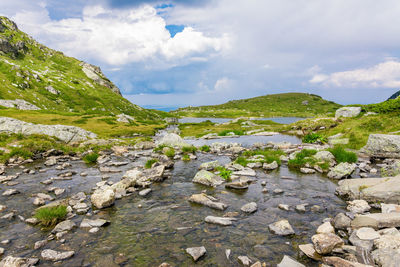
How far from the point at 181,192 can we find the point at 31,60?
229755 millimetres

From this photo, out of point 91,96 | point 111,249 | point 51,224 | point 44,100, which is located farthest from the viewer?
point 91,96

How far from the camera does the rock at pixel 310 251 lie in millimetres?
8711

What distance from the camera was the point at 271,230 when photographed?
35.8ft

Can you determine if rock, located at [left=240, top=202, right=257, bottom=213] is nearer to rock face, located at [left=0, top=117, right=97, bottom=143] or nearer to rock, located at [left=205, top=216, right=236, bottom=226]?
rock, located at [left=205, top=216, right=236, bottom=226]

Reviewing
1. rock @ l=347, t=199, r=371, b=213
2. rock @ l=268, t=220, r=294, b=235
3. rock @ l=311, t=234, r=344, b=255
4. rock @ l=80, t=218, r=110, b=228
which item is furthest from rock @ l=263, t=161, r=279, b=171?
rock @ l=80, t=218, r=110, b=228

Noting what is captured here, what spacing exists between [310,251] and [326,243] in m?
0.74

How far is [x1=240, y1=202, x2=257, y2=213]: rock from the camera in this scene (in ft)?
43.4

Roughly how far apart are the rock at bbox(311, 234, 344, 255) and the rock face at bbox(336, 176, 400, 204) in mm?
6525

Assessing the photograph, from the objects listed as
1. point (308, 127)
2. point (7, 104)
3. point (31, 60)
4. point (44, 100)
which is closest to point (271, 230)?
point (308, 127)

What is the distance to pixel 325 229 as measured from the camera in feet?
34.1

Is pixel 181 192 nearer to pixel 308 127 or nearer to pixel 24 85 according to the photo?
pixel 308 127

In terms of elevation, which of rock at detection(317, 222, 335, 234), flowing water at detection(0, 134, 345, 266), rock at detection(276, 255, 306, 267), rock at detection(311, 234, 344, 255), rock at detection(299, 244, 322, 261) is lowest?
flowing water at detection(0, 134, 345, 266)

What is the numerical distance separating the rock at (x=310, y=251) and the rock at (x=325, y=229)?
55.9 inches

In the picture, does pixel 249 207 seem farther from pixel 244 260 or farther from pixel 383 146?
pixel 383 146
